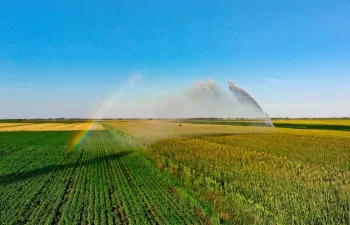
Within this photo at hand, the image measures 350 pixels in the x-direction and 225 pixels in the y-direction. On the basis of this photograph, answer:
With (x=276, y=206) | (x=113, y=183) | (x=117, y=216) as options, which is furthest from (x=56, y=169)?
(x=276, y=206)

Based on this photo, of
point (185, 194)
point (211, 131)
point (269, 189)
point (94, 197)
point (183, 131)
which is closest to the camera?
point (269, 189)

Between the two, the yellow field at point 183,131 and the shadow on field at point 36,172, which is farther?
the yellow field at point 183,131

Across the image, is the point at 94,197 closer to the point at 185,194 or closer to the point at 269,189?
the point at 185,194

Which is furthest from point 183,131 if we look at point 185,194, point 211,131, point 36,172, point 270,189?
point 270,189

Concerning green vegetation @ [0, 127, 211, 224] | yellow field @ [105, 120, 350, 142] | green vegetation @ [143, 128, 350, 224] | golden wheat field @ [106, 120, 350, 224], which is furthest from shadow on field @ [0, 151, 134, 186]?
yellow field @ [105, 120, 350, 142]

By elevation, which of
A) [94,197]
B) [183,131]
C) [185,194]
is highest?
[183,131]

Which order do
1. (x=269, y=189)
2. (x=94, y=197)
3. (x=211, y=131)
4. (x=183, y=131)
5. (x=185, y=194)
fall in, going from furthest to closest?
(x=183, y=131), (x=211, y=131), (x=94, y=197), (x=185, y=194), (x=269, y=189)

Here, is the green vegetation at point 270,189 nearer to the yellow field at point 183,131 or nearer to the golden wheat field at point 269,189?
the golden wheat field at point 269,189

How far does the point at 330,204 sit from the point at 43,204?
10.4 meters

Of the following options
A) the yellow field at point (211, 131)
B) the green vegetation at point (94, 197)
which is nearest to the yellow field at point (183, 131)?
the yellow field at point (211, 131)

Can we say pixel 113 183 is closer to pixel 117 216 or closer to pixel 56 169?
pixel 117 216

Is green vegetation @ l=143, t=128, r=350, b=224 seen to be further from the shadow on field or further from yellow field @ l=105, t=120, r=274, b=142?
yellow field @ l=105, t=120, r=274, b=142

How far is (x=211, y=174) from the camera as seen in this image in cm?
1367

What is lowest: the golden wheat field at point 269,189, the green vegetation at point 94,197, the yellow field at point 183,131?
the green vegetation at point 94,197
